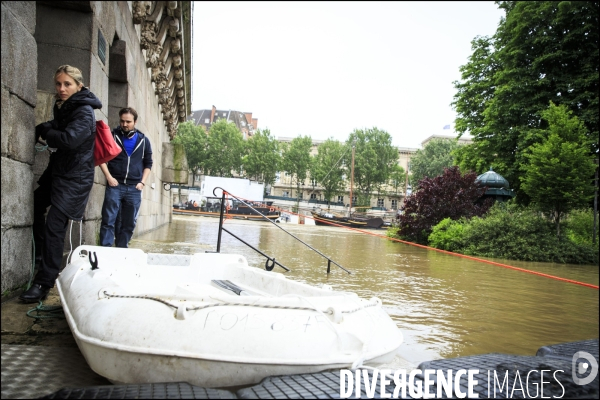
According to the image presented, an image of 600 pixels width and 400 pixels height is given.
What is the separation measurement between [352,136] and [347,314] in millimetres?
74511

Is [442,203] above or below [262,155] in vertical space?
below

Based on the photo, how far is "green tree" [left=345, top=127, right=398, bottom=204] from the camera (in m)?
74.2

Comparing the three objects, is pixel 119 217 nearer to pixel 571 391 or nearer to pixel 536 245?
pixel 571 391

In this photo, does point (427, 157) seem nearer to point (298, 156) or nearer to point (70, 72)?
point (298, 156)

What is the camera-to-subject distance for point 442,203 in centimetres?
1791

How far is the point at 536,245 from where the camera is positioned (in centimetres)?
1332

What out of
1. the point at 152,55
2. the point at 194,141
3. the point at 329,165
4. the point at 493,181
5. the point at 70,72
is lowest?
the point at 70,72

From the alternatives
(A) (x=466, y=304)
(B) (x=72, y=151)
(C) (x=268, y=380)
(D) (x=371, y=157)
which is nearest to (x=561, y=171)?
(A) (x=466, y=304)

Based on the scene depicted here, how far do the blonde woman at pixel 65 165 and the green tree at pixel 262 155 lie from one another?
67330 mm

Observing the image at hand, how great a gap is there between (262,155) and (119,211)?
66004mm

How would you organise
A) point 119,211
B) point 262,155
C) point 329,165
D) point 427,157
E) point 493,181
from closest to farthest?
point 119,211 → point 493,181 → point 262,155 → point 329,165 → point 427,157

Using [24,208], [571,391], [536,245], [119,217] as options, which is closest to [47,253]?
[24,208]

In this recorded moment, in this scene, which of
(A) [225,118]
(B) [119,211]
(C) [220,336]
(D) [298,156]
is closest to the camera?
(C) [220,336]

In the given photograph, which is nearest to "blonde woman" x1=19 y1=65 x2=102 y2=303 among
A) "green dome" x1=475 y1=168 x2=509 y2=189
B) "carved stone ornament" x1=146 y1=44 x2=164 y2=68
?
"carved stone ornament" x1=146 y1=44 x2=164 y2=68
